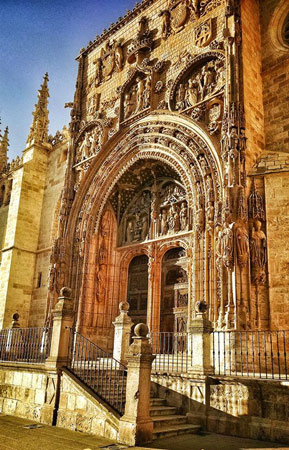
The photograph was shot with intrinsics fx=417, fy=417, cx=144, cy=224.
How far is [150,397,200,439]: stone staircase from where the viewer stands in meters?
6.75

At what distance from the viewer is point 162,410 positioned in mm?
7555

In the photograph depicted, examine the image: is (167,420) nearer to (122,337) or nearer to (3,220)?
(122,337)

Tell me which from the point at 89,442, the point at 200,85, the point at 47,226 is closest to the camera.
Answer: the point at 89,442

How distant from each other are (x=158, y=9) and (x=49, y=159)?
27.2 feet

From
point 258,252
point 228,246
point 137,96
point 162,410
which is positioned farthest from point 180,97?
point 162,410

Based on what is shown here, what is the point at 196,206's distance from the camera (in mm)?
10617

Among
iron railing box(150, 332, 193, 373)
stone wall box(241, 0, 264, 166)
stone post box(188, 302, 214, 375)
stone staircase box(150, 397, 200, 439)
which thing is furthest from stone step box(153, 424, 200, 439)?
stone wall box(241, 0, 264, 166)

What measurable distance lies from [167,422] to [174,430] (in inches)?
14.1

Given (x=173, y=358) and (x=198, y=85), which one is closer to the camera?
(x=173, y=358)

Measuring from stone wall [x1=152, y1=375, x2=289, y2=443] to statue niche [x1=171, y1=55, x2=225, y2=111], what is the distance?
24.4 feet

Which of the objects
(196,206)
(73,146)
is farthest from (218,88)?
(73,146)

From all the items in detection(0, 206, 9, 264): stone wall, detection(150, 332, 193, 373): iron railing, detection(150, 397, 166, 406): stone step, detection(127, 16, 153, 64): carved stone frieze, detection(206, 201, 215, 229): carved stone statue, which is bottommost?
detection(150, 397, 166, 406): stone step

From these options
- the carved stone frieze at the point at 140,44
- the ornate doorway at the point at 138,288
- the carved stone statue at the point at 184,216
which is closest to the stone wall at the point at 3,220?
the ornate doorway at the point at 138,288

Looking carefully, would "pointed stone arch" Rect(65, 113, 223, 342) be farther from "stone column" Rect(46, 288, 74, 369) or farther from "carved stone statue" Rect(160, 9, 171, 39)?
"stone column" Rect(46, 288, 74, 369)
